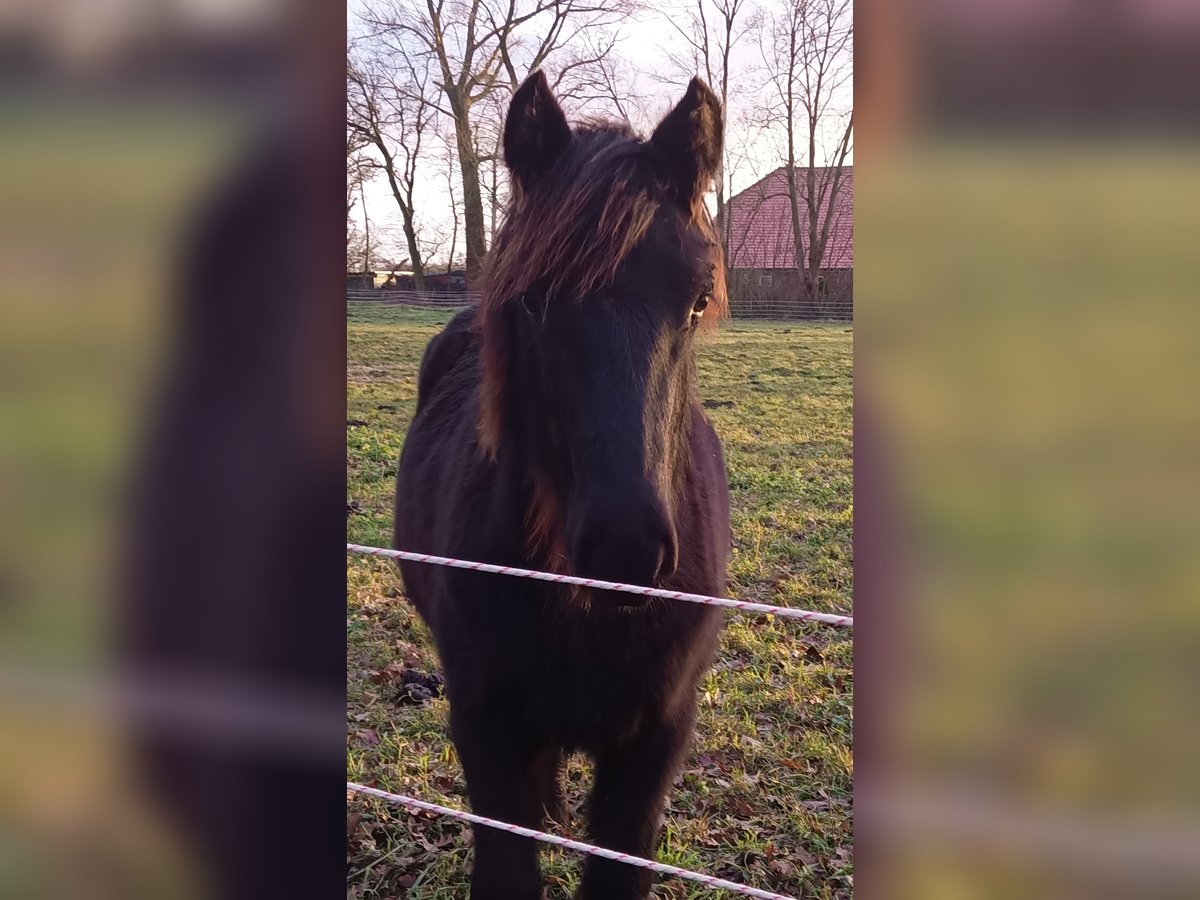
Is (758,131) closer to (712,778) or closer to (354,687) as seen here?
(712,778)

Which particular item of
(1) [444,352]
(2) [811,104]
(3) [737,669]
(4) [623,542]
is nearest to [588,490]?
(4) [623,542]

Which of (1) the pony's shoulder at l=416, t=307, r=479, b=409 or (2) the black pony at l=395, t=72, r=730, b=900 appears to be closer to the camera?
(2) the black pony at l=395, t=72, r=730, b=900

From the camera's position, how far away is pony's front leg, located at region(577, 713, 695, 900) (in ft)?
6.95

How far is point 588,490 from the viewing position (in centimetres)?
157

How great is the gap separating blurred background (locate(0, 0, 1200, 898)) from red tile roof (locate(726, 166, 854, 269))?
3.06 feet

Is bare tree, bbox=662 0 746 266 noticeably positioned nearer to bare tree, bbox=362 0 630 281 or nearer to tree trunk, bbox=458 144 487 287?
bare tree, bbox=362 0 630 281

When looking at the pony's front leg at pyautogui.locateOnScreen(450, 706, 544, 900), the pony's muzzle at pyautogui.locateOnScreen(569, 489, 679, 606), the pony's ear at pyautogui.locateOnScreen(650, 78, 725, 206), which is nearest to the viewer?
the pony's muzzle at pyautogui.locateOnScreen(569, 489, 679, 606)

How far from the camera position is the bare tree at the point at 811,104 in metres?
1.88

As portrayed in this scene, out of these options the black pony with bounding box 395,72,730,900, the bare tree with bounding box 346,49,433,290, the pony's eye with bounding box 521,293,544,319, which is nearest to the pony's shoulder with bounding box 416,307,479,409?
the black pony with bounding box 395,72,730,900

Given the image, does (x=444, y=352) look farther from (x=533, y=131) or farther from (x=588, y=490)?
(x=588, y=490)
